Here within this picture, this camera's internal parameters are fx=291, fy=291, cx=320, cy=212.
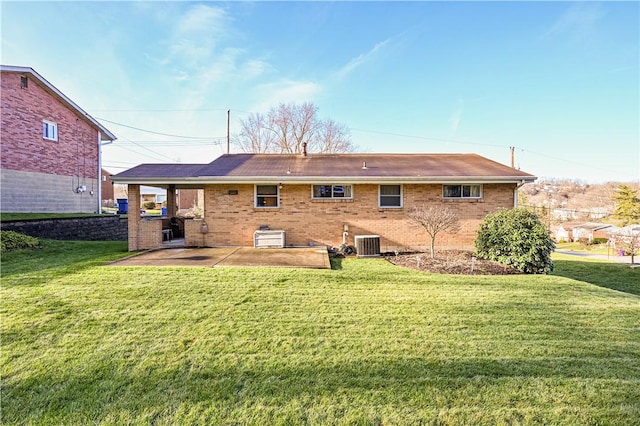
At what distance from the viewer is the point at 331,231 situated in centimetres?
1102

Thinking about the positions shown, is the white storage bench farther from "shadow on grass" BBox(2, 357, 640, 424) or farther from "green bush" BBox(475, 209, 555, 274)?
"shadow on grass" BBox(2, 357, 640, 424)

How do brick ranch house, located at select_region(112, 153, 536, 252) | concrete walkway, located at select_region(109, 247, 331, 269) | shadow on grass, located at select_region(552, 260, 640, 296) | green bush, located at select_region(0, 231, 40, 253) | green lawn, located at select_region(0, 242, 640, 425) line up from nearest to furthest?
green lawn, located at select_region(0, 242, 640, 425) → concrete walkway, located at select_region(109, 247, 331, 269) → shadow on grass, located at select_region(552, 260, 640, 296) → green bush, located at select_region(0, 231, 40, 253) → brick ranch house, located at select_region(112, 153, 536, 252)

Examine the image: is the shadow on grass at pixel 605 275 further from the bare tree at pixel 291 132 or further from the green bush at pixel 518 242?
the bare tree at pixel 291 132

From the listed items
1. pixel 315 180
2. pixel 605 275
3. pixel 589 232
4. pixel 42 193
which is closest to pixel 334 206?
pixel 315 180

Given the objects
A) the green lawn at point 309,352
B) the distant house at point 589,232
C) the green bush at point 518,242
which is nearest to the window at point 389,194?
A: the green bush at point 518,242

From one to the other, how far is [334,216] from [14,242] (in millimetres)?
10413

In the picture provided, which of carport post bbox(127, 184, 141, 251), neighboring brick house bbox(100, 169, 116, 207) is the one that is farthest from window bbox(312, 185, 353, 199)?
neighboring brick house bbox(100, 169, 116, 207)

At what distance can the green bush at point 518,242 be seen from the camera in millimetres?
7898

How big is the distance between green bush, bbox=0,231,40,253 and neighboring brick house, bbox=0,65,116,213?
6.39 m

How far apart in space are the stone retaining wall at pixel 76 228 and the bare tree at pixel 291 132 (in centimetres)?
2006

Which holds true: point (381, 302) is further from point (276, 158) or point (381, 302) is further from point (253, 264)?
point (276, 158)

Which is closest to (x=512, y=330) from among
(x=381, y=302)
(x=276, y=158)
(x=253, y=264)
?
(x=381, y=302)

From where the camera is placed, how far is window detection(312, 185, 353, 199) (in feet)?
36.3

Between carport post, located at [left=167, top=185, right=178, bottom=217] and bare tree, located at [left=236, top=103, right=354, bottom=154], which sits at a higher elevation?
bare tree, located at [left=236, top=103, right=354, bottom=154]
